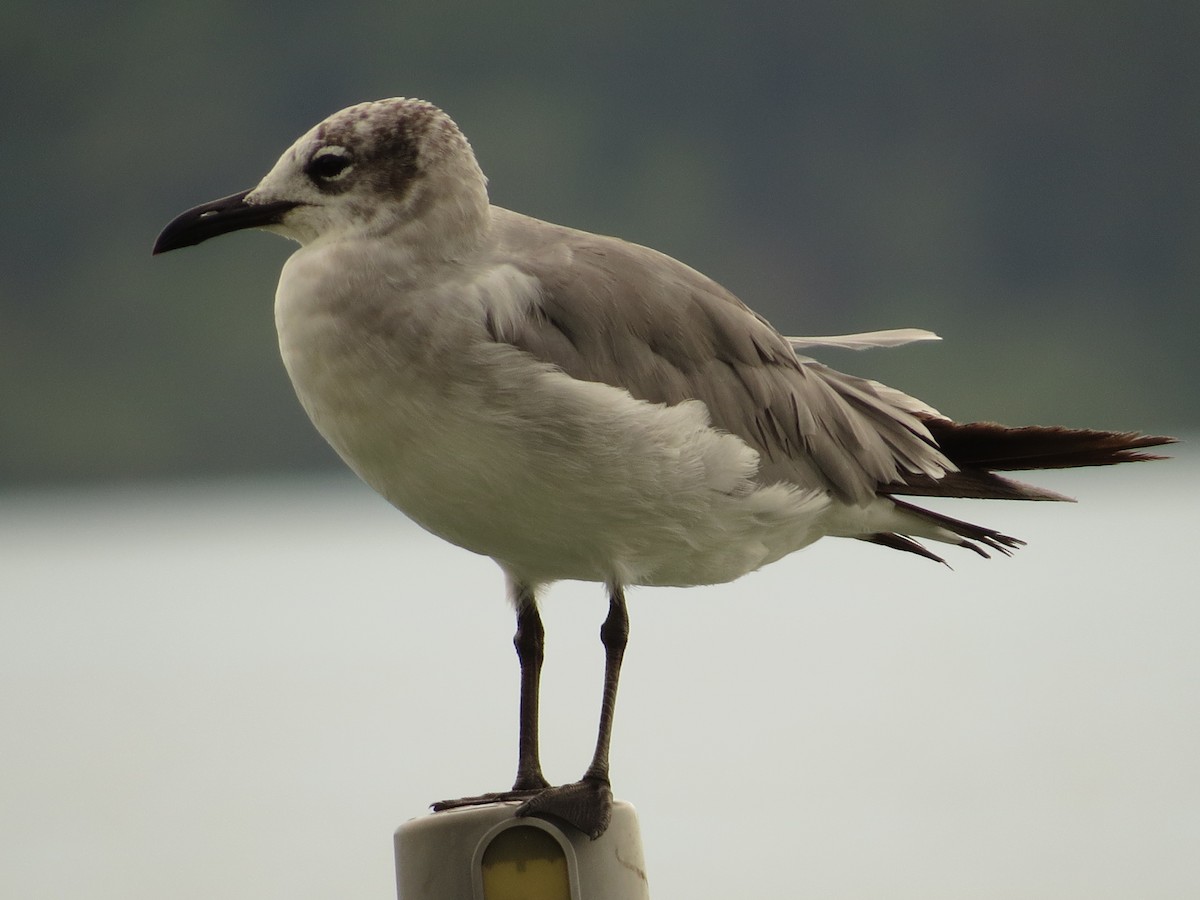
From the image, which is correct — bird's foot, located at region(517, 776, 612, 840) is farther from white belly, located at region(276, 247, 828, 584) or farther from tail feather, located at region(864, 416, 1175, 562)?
tail feather, located at region(864, 416, 1175, 562)

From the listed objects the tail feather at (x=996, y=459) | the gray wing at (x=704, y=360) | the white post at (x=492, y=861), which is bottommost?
the white post at (x=492, y=861)

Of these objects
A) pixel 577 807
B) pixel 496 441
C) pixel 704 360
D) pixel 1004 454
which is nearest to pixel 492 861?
pixel 577 807

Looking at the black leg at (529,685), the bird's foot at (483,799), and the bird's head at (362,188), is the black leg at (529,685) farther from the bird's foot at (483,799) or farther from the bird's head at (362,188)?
the bird's head at (362,188)

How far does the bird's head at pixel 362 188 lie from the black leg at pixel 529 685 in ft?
2.48

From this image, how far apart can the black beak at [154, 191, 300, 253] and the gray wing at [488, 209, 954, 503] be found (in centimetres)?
38

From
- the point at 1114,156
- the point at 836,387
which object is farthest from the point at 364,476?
the point at 1114,156

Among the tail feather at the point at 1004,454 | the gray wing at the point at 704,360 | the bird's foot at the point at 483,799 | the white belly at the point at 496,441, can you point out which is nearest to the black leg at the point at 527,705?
the bird's foot at the point at 483,799

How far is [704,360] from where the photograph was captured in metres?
2.88

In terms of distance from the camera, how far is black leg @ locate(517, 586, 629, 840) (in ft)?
7.72

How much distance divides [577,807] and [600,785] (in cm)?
16

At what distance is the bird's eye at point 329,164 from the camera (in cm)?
257

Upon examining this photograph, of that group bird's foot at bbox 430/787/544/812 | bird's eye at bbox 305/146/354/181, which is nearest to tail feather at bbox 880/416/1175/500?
bird's foot at bbox 430/787/544/812

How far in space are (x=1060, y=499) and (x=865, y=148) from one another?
79.2ft

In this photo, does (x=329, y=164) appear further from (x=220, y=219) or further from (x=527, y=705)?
(x=527, y=705)
